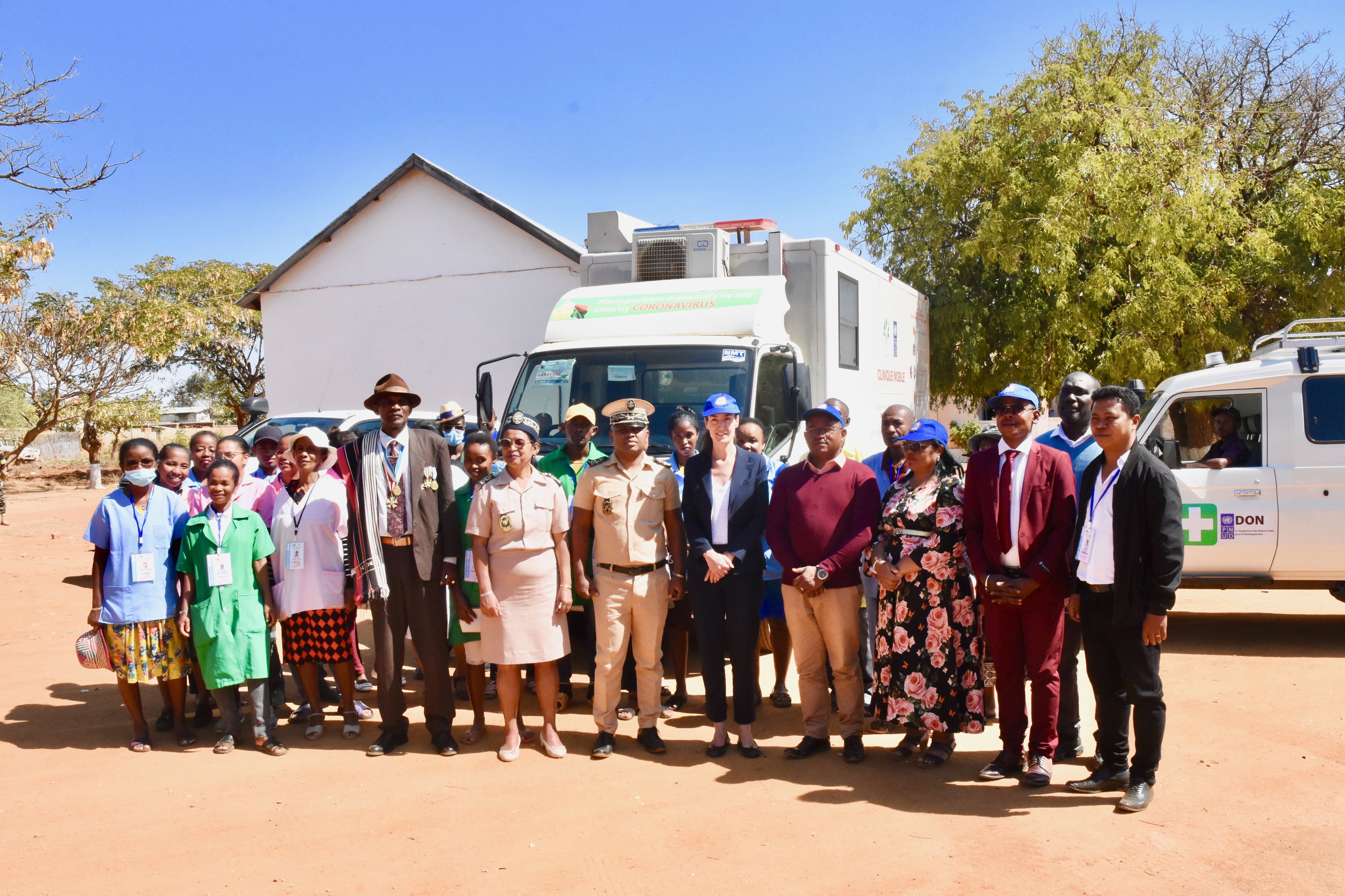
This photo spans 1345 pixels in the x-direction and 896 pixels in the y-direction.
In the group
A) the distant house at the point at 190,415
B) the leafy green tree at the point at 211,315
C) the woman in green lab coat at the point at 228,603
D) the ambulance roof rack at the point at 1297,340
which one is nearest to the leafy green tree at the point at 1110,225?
the ambulance roof rack at the point at 1297,340

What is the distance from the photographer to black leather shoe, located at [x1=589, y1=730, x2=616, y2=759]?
553 centimetres

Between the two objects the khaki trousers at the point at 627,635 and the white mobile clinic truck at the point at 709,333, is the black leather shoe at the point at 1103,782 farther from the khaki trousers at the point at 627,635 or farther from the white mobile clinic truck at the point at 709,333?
the white mobile clinic truck at the point at 709,333

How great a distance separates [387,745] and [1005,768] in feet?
11.4

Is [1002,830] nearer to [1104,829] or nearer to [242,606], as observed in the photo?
[1104,829]

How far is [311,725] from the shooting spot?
608 cm

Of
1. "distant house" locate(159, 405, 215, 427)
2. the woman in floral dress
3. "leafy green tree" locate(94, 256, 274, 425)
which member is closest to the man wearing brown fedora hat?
the woman in floral dress

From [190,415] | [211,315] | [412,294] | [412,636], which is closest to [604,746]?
[412,636]

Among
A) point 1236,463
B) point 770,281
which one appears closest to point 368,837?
point 770,281

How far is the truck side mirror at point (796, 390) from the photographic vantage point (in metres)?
7.22

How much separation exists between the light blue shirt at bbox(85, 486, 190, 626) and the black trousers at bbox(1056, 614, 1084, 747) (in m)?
5.08

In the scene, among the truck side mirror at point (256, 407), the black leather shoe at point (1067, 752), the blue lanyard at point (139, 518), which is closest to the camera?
the black leather shoe at point (1067, 752)

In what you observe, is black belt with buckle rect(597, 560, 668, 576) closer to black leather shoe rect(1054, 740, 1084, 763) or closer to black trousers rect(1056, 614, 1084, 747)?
black trousers rect(1056, 614, 1084, 747)

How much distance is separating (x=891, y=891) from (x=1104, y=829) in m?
1.19

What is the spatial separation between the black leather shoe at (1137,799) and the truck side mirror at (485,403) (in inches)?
210
